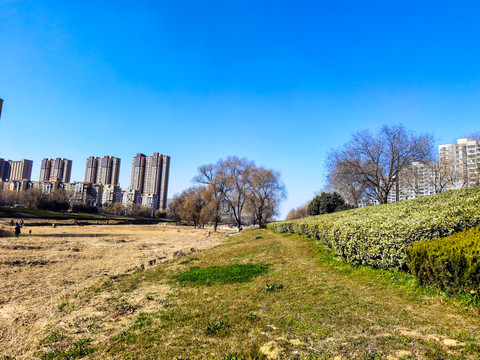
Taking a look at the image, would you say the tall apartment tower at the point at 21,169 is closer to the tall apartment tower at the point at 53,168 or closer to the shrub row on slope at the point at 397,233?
the tall apartment tower at the point at 53,168

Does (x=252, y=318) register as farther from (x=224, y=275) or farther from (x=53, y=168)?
(x=53, y=168)

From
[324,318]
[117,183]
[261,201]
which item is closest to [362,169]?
[261,201]

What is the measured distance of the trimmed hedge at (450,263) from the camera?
455 cm

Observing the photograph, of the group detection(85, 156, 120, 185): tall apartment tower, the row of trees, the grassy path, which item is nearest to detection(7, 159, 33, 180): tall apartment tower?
detection(85, 156, 120, 185): tall apartment tower

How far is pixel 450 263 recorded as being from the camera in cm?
490

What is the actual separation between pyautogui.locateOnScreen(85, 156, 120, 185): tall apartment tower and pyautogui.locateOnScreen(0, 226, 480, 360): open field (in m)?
182

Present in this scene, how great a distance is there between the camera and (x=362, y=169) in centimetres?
2877

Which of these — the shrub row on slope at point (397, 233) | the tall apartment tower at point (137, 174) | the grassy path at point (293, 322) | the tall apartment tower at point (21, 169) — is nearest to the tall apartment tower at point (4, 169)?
the tall apartment tower at point (21, 169)

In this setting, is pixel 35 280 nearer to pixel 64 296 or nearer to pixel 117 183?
pixel 64 296

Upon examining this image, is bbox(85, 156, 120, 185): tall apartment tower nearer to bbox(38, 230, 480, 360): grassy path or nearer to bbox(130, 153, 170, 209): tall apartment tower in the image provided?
bbox(130, 153, 170, 209): tall apartment tower

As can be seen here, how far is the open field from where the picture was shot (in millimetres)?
3850

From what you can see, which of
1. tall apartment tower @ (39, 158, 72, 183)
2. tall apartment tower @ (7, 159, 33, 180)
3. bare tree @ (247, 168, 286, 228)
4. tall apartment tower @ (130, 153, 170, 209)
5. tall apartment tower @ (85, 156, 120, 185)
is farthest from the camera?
tall apartment tower @ (7, 159, 33, 180)

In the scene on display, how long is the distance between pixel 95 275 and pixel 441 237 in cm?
1306

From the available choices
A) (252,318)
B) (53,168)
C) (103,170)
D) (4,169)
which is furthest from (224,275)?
(4,169)
